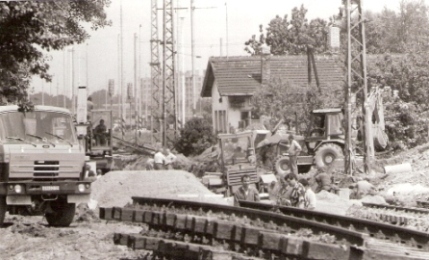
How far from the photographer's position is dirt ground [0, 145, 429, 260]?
581 inches

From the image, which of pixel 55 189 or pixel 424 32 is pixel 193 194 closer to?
pixel 55 189

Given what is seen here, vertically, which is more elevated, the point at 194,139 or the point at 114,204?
the point at 194,139

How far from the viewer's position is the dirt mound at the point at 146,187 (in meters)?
24.4

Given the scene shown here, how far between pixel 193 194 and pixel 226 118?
2542cm

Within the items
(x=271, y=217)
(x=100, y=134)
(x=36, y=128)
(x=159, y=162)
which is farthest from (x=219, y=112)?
(x=271, y=217)

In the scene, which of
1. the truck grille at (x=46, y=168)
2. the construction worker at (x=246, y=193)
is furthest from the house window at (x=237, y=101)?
the construction worker at (x=246, y=193)

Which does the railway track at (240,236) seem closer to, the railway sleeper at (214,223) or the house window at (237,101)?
the railway sleeper at (214,223)

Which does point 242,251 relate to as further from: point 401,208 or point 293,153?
point 293,153

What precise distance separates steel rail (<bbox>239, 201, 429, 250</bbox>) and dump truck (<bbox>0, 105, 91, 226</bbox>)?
201 inches

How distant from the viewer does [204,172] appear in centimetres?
3316

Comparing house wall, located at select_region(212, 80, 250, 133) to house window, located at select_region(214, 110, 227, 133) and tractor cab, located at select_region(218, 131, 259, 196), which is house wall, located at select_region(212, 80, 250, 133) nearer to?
house window, located at select_region(214, 110, 227, 133)

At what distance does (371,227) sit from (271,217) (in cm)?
143

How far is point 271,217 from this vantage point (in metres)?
11.8

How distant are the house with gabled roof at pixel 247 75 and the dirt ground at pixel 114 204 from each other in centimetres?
1608
